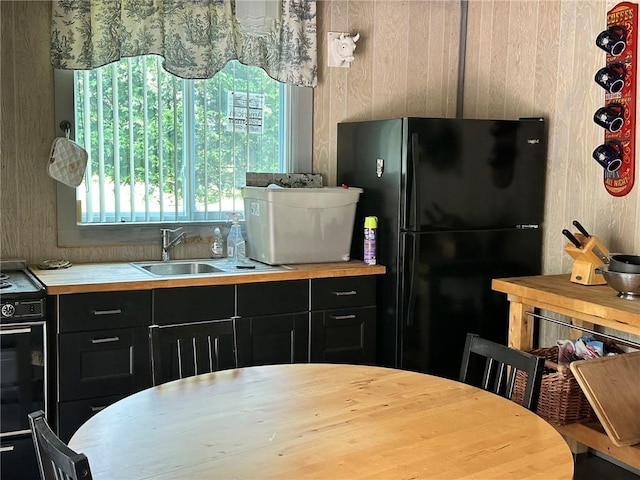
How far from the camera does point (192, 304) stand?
3.14 meters

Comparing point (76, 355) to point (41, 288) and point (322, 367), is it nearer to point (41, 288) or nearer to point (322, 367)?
point (41, 288)

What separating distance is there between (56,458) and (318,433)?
0.66m

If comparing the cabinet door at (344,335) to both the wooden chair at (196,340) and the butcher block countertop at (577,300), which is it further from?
the wooden chair at (196,340)

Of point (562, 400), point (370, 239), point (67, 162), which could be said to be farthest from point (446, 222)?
point (67, 162)

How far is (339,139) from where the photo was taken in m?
4.05

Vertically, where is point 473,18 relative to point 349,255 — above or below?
above

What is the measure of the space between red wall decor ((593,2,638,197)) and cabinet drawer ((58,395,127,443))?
8.26ft

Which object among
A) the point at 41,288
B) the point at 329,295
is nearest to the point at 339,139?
the point at 329,295

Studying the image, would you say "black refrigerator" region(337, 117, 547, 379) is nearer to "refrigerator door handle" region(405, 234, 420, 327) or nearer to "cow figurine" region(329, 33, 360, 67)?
"refrigerator door handle" region(405, 234, 420, 327)

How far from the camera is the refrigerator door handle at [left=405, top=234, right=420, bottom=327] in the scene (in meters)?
3.49

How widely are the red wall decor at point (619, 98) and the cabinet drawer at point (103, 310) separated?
2196 mm

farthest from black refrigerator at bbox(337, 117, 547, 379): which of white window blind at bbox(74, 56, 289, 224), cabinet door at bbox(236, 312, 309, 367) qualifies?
white window blind at bbox(74, 56, 289, 224)

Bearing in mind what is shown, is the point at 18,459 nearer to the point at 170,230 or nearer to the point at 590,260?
the point at 170,230

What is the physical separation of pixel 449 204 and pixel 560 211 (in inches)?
24.6
